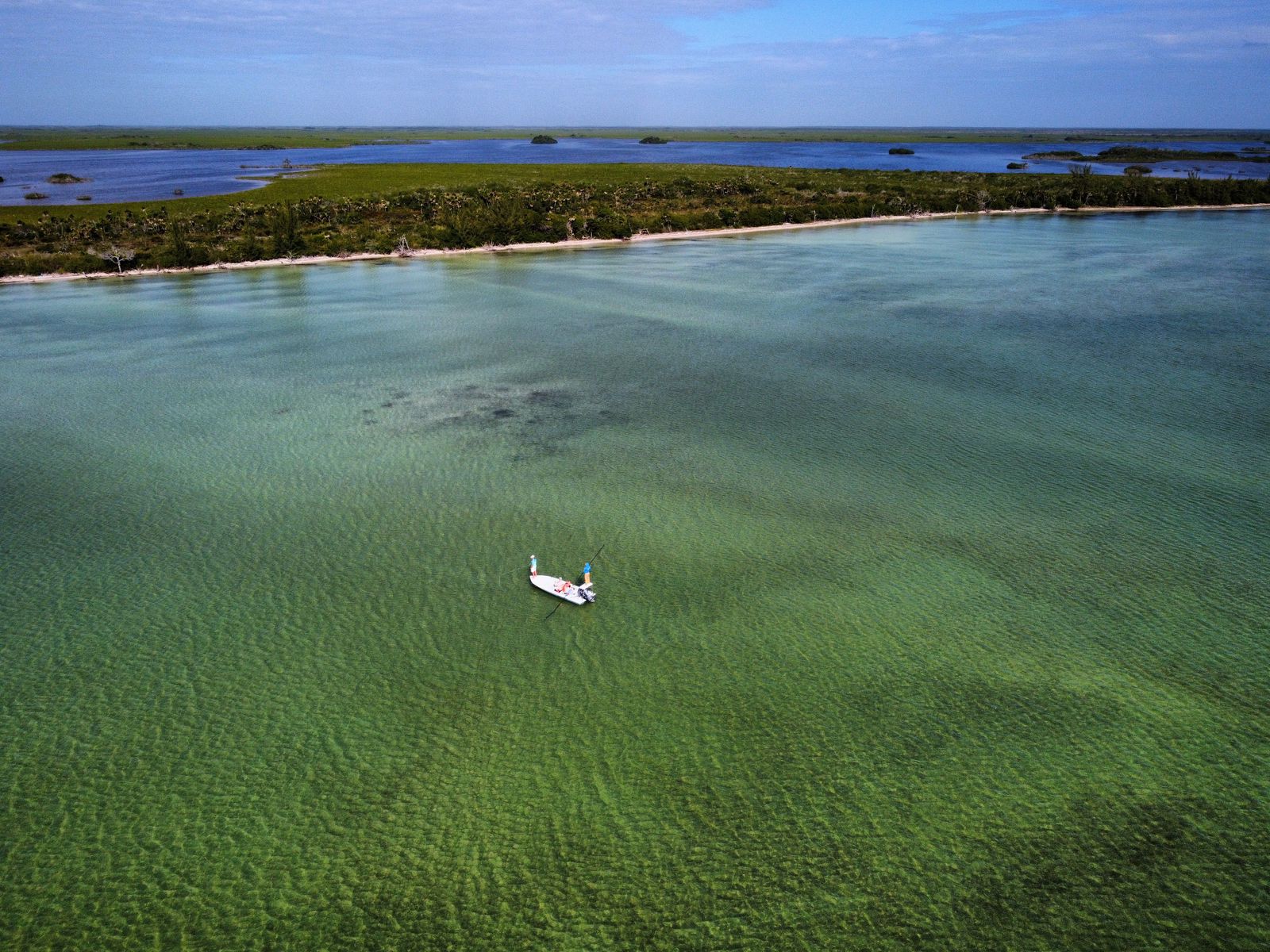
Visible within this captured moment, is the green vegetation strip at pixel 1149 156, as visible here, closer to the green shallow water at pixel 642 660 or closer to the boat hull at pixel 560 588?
the green shallow water at pixel 642 660

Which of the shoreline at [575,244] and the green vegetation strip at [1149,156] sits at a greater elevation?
the green vegetation strip at [1149,156]

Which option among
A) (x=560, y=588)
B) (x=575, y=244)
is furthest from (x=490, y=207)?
(x=560, y=588)

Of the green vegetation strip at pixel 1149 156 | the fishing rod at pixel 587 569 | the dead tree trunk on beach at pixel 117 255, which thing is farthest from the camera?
the green vegetation strip at pixel 1149 156

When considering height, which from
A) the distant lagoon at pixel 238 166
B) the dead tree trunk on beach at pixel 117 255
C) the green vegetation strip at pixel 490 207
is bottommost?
the dead tree trunk on beach at pixel 117 255

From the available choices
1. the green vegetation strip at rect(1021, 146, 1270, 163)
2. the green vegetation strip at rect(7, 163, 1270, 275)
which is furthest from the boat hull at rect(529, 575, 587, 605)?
the green vegetation strip at rect(1021, 146, 1270, 163)

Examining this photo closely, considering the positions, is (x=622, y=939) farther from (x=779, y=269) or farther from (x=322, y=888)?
(x=779, y=269)

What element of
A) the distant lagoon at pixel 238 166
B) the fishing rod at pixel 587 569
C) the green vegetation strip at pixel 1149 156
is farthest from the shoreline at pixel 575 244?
the green vegetation strip at pixel 1149 156

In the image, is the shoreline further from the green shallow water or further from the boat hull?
the boat hull
